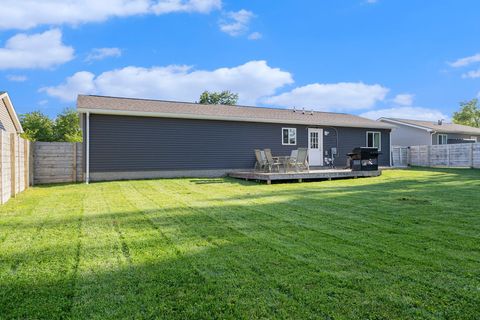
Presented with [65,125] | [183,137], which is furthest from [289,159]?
[65,125]

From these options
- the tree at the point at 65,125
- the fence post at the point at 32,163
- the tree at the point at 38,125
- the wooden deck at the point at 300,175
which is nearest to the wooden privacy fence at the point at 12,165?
the fence post at the point at 32,163

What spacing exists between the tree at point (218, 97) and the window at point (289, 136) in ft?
86.3

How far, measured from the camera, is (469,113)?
49281 mm

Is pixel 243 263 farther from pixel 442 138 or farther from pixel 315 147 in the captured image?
pixel 442 138

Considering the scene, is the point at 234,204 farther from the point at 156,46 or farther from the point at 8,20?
the point at 156,46

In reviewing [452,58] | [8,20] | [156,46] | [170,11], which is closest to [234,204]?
[170,11]

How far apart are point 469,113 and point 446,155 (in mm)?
37966

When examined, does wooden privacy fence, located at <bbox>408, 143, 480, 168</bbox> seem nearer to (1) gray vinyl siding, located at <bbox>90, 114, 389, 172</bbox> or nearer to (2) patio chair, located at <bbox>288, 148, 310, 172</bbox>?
(1) gray vinyl siding, located at <bbox>90, 114, 389, 172</bbox>

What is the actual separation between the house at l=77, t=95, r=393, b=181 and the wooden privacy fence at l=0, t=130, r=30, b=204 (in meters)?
2.62

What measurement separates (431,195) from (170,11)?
40.0 ft

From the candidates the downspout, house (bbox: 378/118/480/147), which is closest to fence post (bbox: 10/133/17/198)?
the downspout

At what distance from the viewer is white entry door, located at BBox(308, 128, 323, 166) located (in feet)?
53.2

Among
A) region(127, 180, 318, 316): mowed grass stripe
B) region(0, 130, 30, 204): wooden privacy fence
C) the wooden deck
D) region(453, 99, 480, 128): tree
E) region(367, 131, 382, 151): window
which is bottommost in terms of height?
region(127, 180, 318, 316): mowed grass stripe

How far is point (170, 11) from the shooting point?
1416 cm
